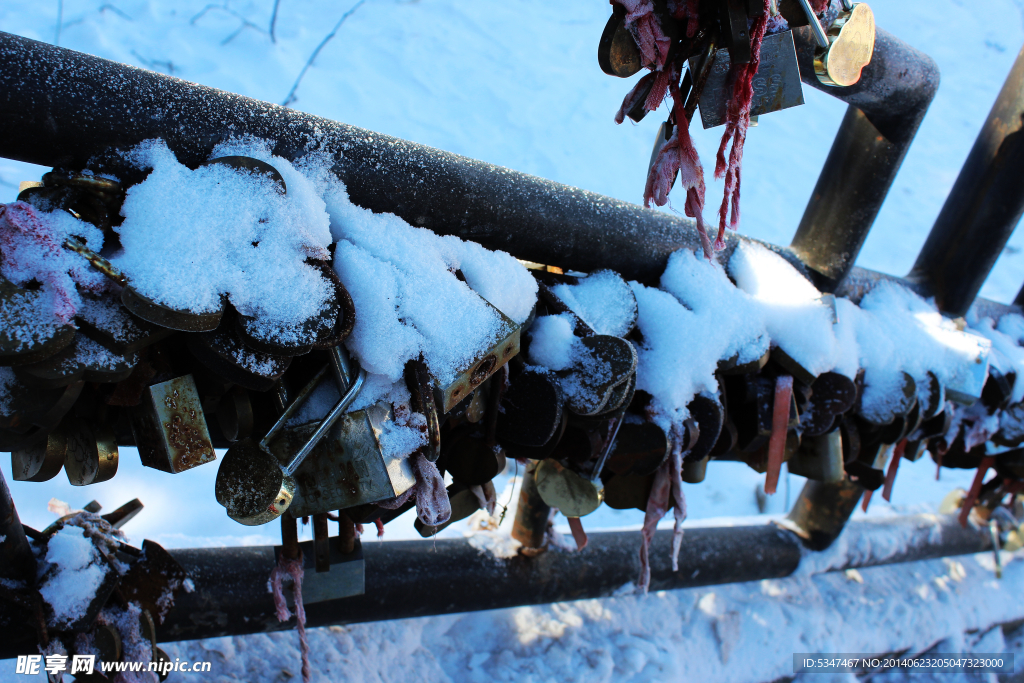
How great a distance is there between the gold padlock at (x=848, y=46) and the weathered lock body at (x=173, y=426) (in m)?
0.75

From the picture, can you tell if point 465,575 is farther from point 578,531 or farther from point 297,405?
point 297,405

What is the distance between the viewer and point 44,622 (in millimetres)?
668

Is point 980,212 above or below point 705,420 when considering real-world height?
above

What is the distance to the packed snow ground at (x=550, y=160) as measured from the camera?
1.25m

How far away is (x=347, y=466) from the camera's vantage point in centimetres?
52

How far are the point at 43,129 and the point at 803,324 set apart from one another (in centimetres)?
90

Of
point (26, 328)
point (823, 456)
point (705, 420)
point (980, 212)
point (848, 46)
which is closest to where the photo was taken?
point (26, 328)

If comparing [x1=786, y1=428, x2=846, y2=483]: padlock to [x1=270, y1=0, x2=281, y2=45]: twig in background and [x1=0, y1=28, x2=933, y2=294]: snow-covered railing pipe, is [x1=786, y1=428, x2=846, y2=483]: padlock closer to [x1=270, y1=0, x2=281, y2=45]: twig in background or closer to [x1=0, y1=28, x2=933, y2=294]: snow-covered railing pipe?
[x1=0, y1=28, x2=933, y2=294]: snow-covered railing pipe

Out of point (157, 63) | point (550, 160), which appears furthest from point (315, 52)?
point (550, 160)

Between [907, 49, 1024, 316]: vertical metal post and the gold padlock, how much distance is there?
2.32ft

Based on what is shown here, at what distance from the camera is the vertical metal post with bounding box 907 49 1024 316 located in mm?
1201

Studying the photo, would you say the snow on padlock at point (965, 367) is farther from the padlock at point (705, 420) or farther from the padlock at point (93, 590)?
the padlock at point (93, 590)

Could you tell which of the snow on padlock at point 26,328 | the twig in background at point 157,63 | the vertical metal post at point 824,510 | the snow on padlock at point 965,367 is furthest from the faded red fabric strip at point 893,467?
the twig in background at point 157,63

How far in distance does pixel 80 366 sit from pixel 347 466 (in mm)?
205
